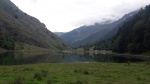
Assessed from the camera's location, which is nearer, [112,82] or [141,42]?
[112,82]

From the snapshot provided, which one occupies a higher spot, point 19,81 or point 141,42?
point 141,42

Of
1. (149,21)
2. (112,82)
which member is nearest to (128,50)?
(149,21)

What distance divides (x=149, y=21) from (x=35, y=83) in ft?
502

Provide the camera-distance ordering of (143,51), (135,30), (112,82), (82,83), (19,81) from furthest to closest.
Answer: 1. (135,30)
2. (143,51)
3. (112,82)
4. (82,83)
5. (19,81)

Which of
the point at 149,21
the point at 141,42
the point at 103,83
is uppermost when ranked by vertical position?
the point at 149,21

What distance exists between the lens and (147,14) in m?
197

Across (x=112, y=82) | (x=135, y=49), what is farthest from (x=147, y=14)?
(x=112, y=82)

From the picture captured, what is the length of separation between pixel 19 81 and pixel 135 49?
154838 millimetres

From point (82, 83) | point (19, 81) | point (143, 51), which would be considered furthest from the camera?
point (143, 51)

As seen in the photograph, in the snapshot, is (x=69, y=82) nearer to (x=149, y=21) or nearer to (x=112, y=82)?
(x=112, y=82)

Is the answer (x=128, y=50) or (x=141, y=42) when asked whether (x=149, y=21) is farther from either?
(x=128, y=50)

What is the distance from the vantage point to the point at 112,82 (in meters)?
36.4

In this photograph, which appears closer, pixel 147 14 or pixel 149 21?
pixel 149 21

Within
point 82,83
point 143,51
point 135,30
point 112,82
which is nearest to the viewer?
point 82,83
